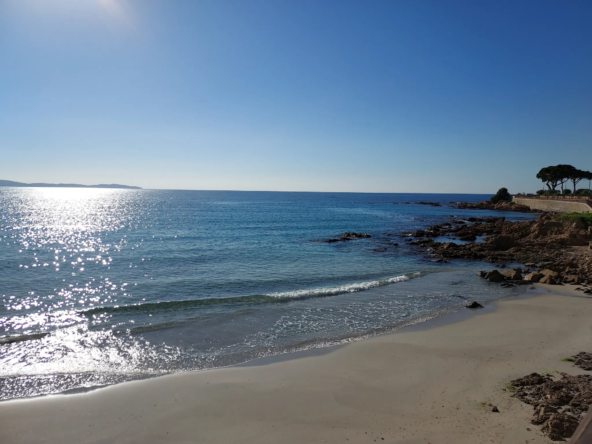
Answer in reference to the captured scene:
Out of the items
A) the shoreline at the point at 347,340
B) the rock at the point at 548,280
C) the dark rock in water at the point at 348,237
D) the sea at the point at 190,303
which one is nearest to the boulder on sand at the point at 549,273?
the rock at the point at 548,280

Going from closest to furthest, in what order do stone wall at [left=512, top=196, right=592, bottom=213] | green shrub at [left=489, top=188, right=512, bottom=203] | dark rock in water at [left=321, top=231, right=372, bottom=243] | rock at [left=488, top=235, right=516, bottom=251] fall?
rock at [left=488, top=235, right=516, bottom=251]
dark rock in water at [left=321, top=231, right=372, bottom=243]
stone wall at [left=512, top=196, right=592, bottom=213]
green shrub at [left=489, top=188, right=512, bottom=203]

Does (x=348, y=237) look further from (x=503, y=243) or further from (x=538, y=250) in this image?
(x=538, y=250)

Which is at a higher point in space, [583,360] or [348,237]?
[348,237]

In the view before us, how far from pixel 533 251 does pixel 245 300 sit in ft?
85.7

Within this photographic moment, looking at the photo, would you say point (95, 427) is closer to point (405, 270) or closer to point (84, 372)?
point (84, 372)

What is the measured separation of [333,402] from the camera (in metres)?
8.72

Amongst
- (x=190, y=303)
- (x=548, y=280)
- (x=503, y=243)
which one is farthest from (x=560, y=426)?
(x=503, y=243)

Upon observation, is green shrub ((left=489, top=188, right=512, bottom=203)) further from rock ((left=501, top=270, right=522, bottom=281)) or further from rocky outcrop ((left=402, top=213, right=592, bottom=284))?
rock ((left=501, top=270, right=522, bottom=281))

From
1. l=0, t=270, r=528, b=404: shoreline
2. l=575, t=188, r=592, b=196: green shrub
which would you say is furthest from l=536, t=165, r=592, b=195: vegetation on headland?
l=0, t=270, r=528, b=404: shoreline

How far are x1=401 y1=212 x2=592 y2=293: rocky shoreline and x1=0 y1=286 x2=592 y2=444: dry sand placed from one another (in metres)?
10.0

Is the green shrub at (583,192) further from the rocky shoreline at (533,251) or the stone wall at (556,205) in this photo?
the rocky shoreline at (533,251)

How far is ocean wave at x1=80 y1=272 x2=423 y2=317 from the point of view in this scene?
16.5 meters

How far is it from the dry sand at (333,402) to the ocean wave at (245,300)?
667 centimetres

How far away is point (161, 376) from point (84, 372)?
223cm
